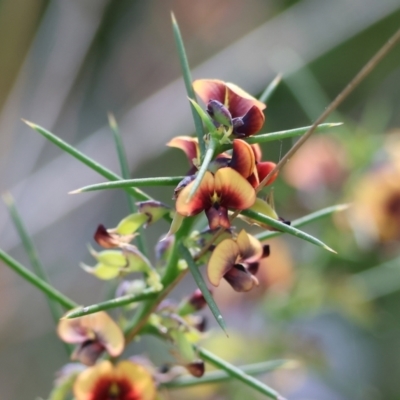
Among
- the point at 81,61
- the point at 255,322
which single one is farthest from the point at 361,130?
the point at 81,61

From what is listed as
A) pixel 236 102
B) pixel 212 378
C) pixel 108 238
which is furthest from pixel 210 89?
pixel 212 378

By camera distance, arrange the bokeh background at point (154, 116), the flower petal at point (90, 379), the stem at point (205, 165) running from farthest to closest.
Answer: the bokeh background at point (154, 116) < the flower petal at point (90, 379) < the stem at point (205, 165)

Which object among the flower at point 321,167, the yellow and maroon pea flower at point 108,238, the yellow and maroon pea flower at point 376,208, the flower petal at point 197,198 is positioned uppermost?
the flower petal at point 197,198

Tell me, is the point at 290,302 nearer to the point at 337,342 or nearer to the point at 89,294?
the point at 337,342

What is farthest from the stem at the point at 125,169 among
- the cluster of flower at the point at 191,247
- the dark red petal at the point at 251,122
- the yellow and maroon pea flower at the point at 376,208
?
the yellow and maroon pea flower at the point at 376,208

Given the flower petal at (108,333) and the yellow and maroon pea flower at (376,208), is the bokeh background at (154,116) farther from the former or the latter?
the flower petal at (108,333)
